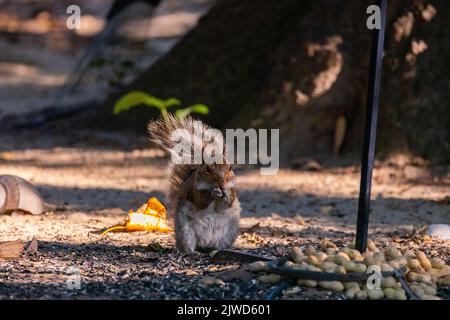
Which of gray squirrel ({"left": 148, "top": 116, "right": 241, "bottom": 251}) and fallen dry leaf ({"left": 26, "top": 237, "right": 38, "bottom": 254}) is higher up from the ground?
gray squirrel ({"left": 148, "top": 116, "right": 241, "bottom": 251})

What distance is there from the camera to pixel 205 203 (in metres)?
5.70

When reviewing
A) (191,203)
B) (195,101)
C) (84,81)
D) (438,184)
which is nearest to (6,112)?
(84,81)

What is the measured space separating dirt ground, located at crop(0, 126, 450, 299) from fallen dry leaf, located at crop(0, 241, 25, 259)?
62 millimetres

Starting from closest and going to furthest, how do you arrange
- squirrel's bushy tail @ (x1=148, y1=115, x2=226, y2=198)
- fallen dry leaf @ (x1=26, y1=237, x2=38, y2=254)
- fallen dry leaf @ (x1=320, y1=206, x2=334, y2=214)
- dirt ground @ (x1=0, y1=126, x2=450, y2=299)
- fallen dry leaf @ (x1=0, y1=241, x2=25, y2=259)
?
dirt ground @ (x1=0, y1=126, x2=450, y2=299) < fallen dry leaf @ (x1=0, y1=241, x2=25, y2=259) < fallen dry leaf @ (x1=26, y1=237, x2=38, y2=254) < squirrel's bushy tail @ (x1=148, y1=115, x2=226, y2=198) < fallen dry leaf @ (x1=320, y1=206, x2=334, y2=214)

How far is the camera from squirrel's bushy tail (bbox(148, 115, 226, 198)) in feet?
19.2

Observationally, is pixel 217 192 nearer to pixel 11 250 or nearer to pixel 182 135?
pixel 182 135

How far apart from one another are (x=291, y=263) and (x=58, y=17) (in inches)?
670

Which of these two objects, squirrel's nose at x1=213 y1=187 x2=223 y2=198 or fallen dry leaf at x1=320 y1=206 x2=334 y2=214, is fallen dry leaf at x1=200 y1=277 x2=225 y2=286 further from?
fallen dry leaf at x1=320 y1=206 x2=334 y2=214

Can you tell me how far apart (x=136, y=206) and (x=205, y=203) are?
2257mm

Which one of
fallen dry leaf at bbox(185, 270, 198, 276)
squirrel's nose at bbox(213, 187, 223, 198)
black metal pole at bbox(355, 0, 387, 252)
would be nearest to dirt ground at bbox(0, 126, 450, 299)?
fallen dry leaf at bbox(185, 270, 198, 276)

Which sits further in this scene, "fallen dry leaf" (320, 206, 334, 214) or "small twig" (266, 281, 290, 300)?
"fallen dry leaf" (320, 206, 334, 214)

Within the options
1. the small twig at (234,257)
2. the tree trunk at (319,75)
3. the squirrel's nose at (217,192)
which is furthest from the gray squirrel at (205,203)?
the tree trunk at (319,75)
